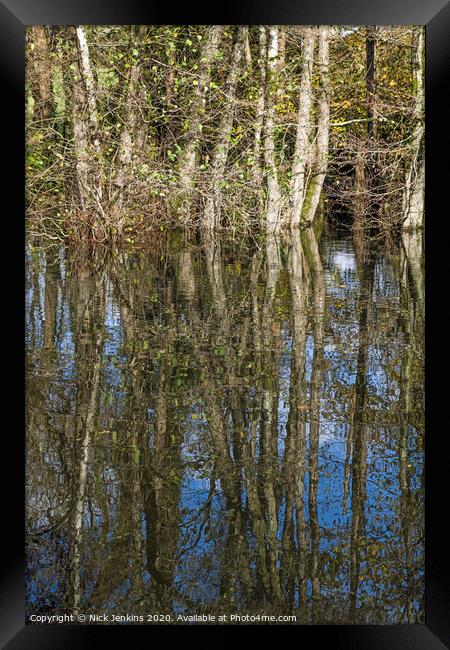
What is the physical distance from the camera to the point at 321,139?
24969mm

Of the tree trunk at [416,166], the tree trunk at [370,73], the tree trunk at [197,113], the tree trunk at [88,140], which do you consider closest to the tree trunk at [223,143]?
the tree trunk at [197,113]

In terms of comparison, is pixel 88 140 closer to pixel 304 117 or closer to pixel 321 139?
pixel 304 117

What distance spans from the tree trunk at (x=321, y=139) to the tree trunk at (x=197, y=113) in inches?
134

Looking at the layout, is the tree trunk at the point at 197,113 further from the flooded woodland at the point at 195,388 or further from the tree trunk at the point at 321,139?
the tree trunk at the point at 321,139

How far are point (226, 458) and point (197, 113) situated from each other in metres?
14.7

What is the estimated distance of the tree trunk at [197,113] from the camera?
1812 cm

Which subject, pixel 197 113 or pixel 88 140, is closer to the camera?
pixel 88 140

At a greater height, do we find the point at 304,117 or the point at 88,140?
the point at 304,117

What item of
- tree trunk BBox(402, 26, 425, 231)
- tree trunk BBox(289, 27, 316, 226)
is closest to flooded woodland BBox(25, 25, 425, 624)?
tree trunk BBox(289, 27, 316, 226)
